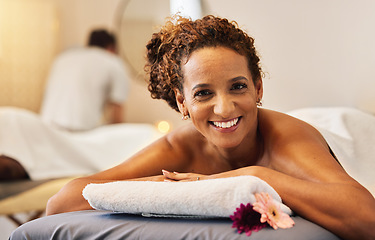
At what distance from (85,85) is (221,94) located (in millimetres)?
2851

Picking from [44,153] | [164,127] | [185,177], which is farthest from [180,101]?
[164,127]

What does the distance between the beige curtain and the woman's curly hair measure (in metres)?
2.92

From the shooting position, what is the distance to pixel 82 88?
4.01 m

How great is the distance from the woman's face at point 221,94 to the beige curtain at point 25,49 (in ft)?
10.3

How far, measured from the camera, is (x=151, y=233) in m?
1.06

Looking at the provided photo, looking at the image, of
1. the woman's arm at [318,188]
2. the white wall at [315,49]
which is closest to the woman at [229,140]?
the woman's arm at [318,188]

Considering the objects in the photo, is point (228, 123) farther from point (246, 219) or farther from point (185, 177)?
point (246, 219)

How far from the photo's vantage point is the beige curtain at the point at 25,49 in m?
4.20

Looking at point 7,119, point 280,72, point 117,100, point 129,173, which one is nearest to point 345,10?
point 280,72

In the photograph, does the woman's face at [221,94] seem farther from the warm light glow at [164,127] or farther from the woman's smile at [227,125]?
the warm light glow at [164,127]

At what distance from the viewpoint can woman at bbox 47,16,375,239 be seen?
1.12 m

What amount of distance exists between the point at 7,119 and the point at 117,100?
1.35 metres

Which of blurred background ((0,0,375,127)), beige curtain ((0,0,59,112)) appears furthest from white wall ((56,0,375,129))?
beige curtain ((0,0,59,112))

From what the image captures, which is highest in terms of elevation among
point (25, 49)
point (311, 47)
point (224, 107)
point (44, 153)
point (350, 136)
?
point (25, 49)
